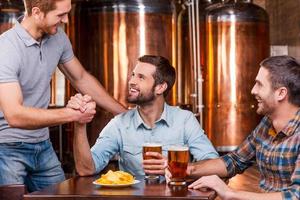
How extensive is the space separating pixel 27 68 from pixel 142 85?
0.58m

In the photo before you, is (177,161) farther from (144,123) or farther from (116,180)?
(144,123)

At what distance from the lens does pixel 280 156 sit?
2.38 metres

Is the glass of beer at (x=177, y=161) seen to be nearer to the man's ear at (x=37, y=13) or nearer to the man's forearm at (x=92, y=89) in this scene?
the man's ear at (x=37, y=13)

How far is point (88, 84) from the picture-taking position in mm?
3414

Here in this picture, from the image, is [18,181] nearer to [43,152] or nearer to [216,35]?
[43,152]

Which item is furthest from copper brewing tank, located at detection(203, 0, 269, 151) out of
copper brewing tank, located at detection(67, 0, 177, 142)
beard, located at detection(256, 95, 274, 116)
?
beard, located at detection(256, 95, 274, 116)

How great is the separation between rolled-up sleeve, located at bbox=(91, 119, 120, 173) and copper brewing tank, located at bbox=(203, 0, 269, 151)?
437 centimetres

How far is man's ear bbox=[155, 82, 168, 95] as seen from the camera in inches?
125

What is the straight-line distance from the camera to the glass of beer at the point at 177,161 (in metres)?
2.36

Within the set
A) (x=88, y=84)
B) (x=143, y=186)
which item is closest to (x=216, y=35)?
(x=88, y=84)

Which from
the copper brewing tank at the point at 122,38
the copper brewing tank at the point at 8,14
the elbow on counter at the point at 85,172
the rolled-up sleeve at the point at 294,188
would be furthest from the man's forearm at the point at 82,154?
the copper brewing tank at the point at 8,14

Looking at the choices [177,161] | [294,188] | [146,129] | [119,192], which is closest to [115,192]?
[119,192]

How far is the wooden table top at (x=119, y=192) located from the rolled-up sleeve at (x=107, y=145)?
503mm

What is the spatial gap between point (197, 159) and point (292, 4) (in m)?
6.66
